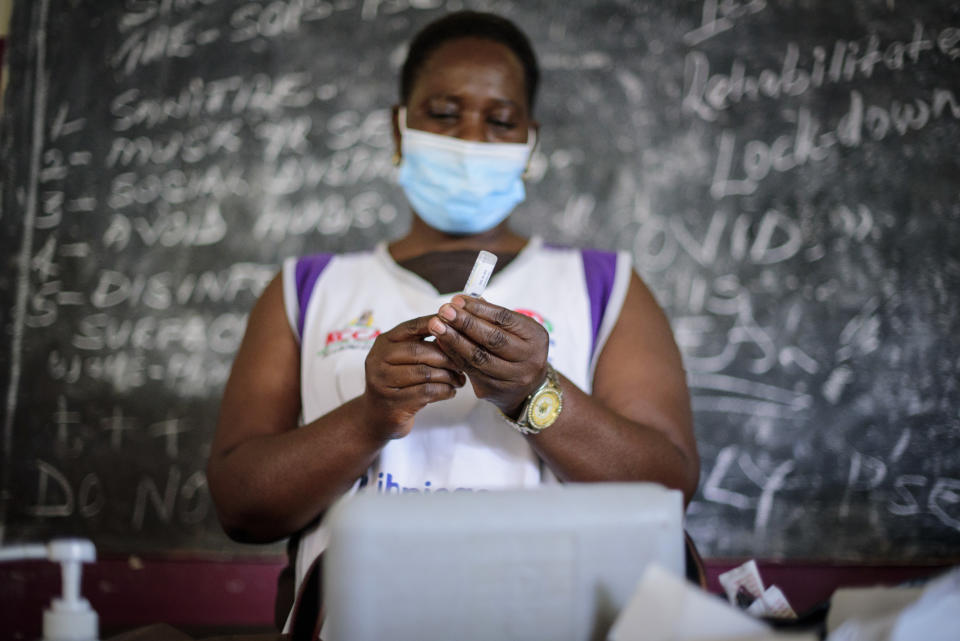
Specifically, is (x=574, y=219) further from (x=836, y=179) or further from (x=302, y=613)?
(x=302, y=613)

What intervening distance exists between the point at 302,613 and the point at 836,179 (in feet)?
5.52

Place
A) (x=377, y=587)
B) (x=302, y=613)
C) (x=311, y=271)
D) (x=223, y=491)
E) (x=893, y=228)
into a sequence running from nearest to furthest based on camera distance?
(x=377, y=587)
(x=302, y=613)
(x=223, y=491)
(x=311, y=271)
(x=893, y=228)

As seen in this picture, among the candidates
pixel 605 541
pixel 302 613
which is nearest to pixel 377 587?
pixel 605 541

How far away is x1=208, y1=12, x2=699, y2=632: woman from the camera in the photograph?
0.91 m

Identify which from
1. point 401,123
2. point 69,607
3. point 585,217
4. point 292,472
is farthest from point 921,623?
point 585,217

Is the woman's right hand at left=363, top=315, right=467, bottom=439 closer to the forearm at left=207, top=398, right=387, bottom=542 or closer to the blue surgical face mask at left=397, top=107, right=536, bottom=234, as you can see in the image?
the forearm at left=207, top=398, right=387, bottom=542

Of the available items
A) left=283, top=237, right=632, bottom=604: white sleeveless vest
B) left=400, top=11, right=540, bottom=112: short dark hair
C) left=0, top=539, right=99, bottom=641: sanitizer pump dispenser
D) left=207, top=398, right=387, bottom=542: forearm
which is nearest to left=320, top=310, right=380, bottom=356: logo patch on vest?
left=283, top=237, right=632, bottom=604: white sleeveless vest

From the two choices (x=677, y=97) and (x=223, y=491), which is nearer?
(x=223, y=491)

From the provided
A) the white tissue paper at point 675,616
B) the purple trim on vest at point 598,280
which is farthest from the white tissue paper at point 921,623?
the purple trim on vest at point 598,280

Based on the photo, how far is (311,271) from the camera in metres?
1.26

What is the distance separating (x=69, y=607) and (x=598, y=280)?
0.88 meters

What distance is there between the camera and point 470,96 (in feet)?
4.11

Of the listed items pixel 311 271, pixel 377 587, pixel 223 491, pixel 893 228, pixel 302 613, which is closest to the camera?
pixel 377 587

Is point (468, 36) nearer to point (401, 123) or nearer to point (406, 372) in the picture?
point (401, 123)
